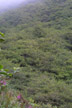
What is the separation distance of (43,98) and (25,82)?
1.61m

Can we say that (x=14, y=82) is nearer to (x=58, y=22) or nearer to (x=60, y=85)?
(x=60, y=85)

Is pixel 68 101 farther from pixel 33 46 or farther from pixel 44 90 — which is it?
pixel 33 46

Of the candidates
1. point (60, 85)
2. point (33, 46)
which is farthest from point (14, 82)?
point (33, 46)

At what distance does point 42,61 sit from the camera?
1024 centimetres

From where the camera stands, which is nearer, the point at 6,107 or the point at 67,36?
the point at 6,107

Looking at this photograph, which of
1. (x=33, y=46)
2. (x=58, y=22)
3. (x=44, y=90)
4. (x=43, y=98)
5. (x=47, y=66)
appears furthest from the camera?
(x=58, y=22)

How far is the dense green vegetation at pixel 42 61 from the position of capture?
5818mm

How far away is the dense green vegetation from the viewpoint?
582 cm

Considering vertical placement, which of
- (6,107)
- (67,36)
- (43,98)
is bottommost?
(67,36)

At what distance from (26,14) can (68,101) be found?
2239 centimetres

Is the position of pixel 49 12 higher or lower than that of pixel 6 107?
lower

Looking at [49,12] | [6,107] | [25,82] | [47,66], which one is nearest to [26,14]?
[49,12]

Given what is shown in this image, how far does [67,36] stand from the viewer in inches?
667

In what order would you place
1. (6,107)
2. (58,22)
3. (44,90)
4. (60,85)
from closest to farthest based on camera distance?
1. (6,107)
2. (44,90)
3. (60,85)
4. (58,22)
